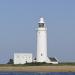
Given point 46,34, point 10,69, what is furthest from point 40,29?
point 10,69

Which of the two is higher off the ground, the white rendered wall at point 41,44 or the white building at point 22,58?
the white rendered wall at point 41,44

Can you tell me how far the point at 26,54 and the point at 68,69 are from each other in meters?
8.58

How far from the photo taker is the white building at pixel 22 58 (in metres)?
115

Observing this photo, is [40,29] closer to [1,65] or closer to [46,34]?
[46,34]

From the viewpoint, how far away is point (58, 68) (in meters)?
110

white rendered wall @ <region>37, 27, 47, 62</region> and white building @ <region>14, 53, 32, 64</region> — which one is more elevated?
white rendered wall @ <region>37, 27, 47, 62</region>

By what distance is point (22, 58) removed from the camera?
115250 mm

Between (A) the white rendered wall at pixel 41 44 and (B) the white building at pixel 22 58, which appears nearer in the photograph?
(A) the white rendered wall at pixel 41 44

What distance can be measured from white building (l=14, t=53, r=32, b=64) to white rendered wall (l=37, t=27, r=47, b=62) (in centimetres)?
187

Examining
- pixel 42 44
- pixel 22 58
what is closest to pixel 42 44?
pixel 42 44

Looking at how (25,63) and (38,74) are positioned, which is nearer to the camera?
(38,74)

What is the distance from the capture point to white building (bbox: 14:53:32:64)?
376 ft

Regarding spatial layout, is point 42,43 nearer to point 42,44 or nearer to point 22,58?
point 42,44

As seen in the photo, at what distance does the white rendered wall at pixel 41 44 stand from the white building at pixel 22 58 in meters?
1.87
